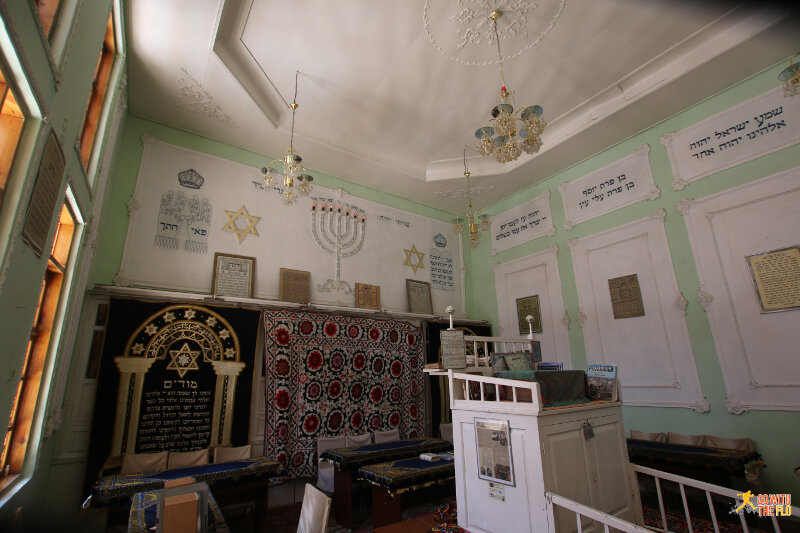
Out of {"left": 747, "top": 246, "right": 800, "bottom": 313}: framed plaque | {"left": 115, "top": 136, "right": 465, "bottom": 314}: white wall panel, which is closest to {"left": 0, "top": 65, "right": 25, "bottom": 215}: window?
{"left": 115, "top": 136, "right": 465, "bottom": 314}: white wall panel

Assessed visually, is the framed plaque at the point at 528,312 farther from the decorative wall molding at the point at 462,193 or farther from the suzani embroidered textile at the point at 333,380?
the decorative wall molding at the point at 462,193

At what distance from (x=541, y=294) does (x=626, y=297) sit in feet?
4.27

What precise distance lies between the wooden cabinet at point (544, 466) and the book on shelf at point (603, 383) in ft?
0.35

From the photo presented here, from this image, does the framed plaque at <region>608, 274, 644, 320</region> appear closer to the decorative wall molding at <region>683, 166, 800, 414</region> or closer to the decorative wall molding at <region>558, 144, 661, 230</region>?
the decorative wall molding at <region>683, 166, 800, 414</region>

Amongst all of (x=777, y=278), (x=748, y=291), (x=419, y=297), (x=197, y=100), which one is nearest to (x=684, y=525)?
(x=748, y=291)

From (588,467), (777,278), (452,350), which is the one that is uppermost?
(777,278)

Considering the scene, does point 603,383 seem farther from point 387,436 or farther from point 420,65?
point 420,65

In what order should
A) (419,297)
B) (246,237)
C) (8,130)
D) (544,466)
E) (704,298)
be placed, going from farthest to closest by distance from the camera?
1. (419,297)
2. (246,237)
3. (704,298)
4. (544,466)
5. (8,130)

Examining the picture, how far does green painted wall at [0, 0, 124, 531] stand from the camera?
5.03 feet

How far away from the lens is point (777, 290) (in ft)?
12.7

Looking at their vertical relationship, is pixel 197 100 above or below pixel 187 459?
above

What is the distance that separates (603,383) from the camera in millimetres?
3012

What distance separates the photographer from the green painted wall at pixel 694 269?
3.74m

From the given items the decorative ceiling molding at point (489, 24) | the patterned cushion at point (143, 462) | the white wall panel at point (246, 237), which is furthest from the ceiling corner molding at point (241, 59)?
the patterned cushion at point (143, 462)
